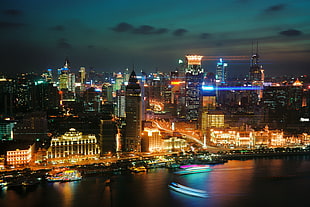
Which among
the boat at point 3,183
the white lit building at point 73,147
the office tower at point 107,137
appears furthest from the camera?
the office tower at point 107,137

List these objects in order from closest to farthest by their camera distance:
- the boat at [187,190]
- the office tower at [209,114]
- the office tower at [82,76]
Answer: the boat at [187,190], the office tower at [209,114], the office tower at [82,76]

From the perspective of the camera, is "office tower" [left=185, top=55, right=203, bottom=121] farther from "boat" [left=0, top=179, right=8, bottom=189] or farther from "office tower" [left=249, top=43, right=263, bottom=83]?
"boat" [left=0, top=179, right=8, bottom=189]

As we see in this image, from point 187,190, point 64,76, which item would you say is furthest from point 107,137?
point 64,76

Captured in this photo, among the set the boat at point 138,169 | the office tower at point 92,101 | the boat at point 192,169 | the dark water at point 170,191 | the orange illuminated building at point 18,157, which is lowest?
the dark water at point 170,191

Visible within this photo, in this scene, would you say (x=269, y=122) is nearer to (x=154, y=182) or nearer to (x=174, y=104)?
(x=174, y=104)

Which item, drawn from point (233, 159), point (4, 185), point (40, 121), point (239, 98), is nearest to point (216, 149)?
point (233, 159)

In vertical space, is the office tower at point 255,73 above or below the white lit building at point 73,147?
above

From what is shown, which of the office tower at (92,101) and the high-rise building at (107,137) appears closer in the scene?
the high-rise building at (107,137)

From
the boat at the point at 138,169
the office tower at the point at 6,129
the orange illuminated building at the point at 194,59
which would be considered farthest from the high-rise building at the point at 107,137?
the orange illuminated building at the point at 194,59

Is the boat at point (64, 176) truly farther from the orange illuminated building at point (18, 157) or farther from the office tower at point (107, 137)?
the office tower at point (107, 137)
